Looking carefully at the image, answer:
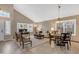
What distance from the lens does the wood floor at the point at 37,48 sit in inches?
106

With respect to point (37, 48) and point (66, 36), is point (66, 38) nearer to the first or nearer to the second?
point (66, 36)

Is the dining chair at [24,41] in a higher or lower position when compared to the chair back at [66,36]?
lower

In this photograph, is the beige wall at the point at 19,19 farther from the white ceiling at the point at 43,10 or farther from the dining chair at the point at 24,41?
the dining chair at the point at 24,41

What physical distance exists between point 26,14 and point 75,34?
128 cm

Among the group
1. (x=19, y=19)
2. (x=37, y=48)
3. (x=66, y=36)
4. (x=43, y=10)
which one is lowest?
(x=37, y=48)

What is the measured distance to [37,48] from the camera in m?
2.78

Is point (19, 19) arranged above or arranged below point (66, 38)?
above

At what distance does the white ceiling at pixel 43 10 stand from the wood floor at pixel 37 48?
1.95 ft

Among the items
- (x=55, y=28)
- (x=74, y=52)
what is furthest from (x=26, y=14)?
(x=74, y=52)

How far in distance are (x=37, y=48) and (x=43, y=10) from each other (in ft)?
3.12

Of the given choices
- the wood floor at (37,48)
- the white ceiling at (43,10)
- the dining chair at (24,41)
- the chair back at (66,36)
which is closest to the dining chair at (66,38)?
the chair back at (66,36)

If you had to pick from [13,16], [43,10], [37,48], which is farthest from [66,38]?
[13,16]
